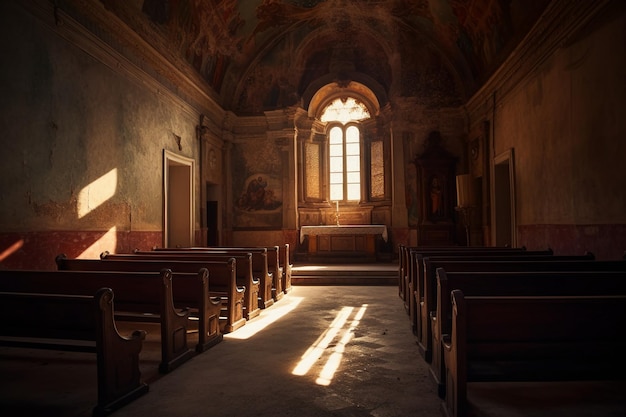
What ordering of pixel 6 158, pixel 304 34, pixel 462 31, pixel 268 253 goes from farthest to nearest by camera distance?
pixel 304 34 < pixel 462 31 < pixel 268 253 < pixel 6 158

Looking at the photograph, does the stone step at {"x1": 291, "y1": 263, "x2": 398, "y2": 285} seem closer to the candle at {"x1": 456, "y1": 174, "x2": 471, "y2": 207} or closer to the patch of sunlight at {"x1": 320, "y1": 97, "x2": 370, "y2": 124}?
the candle at {"x1": 456, "y1": 174, "x2": 471, "y2": 207}

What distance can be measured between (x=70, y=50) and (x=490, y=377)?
739cm

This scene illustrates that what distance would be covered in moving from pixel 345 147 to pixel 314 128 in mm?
1323

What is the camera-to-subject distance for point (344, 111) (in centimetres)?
1568

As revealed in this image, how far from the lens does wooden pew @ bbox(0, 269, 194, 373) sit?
164 inches

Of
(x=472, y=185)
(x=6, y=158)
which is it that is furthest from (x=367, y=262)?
(x=6, y=158)

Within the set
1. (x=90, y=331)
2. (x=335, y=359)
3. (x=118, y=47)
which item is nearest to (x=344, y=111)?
(x=118, y=47)

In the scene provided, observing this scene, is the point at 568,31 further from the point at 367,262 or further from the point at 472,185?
the point at 367,262

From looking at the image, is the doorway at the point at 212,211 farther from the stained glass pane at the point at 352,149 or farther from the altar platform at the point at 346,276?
the stained glass pane at the point at 352,149

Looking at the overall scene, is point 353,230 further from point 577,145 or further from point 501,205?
point 577,145

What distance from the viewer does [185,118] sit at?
11297 millimetres

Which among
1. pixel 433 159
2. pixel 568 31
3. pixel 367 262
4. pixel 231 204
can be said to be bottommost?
pixel 367 262

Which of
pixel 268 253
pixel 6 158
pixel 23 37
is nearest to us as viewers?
pixel 6 158

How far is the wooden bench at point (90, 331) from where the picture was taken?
124 inches
